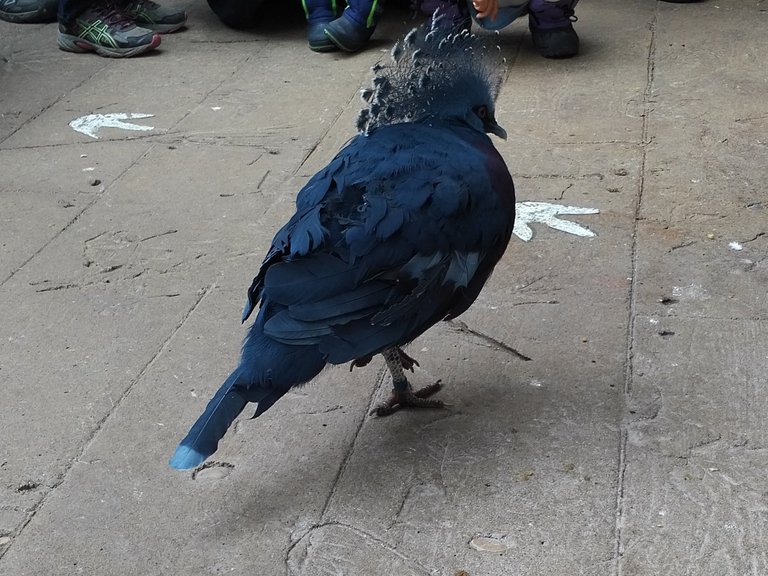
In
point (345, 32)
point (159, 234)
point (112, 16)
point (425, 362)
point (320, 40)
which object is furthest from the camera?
point (112, 16)

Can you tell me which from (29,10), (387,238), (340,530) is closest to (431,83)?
(387,238)

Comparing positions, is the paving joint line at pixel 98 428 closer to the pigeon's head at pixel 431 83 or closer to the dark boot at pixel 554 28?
the pigeon's head at pixel 431 83

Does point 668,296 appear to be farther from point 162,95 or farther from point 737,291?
point 162,95

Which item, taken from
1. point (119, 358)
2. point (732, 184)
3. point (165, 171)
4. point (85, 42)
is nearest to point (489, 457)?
point (119, 358)

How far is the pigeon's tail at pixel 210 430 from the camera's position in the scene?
229 cm

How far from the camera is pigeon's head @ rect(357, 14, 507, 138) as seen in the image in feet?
8.52

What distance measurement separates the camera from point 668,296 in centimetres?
322

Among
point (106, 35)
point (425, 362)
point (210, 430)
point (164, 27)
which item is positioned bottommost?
point (164, 27)

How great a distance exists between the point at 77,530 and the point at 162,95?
3511 millimetres

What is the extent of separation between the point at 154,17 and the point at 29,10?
1.01m

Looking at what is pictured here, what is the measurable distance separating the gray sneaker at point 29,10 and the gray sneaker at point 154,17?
67cm

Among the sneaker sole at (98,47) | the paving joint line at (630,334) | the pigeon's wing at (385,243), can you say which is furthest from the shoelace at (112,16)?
the pigeon's wing at (385,243)

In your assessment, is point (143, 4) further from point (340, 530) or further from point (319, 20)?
point (340, 530)

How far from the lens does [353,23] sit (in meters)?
5.79
